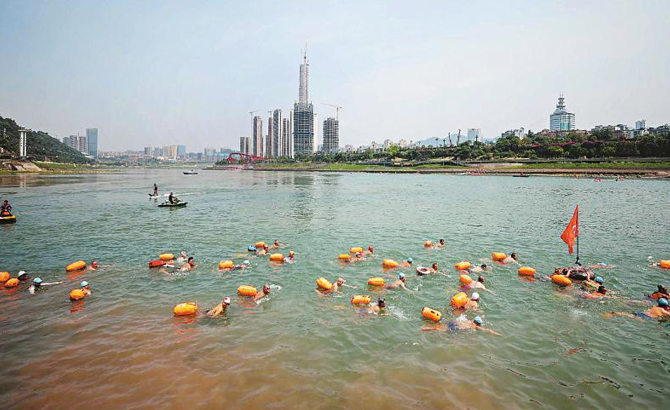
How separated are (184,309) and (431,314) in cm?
946

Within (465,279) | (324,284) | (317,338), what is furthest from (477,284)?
(317,338)

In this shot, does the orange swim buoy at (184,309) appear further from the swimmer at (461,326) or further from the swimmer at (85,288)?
the swimmer at (461,326)

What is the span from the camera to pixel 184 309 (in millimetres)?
14086

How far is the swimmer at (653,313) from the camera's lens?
14.2 metres

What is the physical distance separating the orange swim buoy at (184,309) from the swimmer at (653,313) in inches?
637

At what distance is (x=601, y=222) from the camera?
34.5m

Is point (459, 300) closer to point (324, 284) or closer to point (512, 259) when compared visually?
point (324, 284)

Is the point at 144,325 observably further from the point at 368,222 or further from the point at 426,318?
the point at 368,222

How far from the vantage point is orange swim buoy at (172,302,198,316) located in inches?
552

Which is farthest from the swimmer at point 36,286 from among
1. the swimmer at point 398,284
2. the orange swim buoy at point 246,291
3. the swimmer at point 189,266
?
the swimmer at point 398,284

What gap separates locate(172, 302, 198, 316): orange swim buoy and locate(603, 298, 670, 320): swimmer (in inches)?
637

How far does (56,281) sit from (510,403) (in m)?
20.1

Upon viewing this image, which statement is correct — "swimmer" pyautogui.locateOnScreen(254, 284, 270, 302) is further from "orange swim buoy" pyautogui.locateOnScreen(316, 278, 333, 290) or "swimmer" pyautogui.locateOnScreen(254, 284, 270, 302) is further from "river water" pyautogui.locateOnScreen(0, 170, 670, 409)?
"orange swim buoy" pyautogui.locateOnScreen(316, 278, 333, 290)

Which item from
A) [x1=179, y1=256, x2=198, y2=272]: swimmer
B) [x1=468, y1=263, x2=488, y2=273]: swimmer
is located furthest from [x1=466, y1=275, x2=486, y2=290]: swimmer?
[x1=179, y1=256, x2=198, y2=272]: swimmer
